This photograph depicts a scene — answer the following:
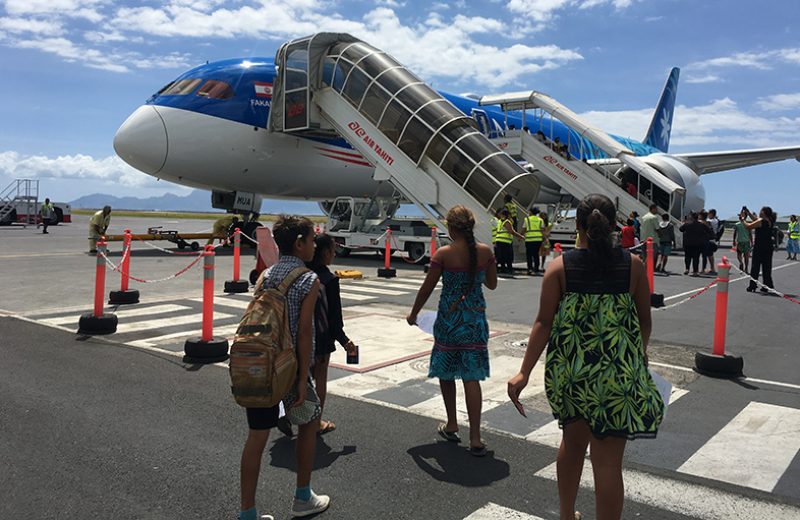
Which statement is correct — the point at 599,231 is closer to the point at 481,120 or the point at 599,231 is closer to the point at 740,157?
the point at 481,120

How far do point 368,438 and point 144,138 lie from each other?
43.9ft

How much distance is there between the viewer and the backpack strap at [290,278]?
2.90 metres

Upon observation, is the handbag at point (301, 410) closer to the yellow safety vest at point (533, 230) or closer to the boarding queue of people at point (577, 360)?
the boarding queue of people at point (577, 360)

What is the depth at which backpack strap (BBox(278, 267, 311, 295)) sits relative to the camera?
9.53 ft

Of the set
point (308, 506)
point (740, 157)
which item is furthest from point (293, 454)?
point (740, 157)

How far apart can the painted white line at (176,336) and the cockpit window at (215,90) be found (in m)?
10.0

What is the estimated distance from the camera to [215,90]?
1603 centimetres

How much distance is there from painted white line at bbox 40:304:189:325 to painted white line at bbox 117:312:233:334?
558 mm

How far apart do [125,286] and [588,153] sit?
82.4 ft

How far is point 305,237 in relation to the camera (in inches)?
123

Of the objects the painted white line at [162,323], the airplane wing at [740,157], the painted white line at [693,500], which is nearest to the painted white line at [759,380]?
the painted white line at [693,500]

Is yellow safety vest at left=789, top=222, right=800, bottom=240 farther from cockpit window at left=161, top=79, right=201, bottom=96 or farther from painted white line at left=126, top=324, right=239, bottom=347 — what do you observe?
painted white line at left=126, top=324, right=239, bottom=347

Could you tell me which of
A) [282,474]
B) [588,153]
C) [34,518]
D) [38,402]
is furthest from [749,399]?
[588,153]

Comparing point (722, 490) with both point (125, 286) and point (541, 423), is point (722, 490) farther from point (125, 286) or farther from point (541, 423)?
point (125, 286)
